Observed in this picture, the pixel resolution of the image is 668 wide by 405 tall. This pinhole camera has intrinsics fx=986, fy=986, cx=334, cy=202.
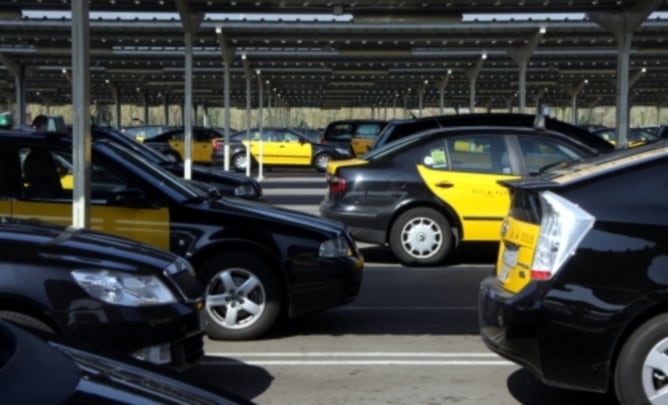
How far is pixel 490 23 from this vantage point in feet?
68.0

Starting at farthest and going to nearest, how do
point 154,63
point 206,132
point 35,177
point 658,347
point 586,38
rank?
1. point 206,132
2. point 154,63
3. point 586,38
4. point 35,177
5. point 658,347

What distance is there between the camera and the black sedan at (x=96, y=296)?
5.18m

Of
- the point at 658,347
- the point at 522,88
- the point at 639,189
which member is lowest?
the point at 658,347

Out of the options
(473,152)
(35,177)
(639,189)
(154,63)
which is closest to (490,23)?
(473,152)

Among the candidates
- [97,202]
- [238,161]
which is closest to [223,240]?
[97,202]

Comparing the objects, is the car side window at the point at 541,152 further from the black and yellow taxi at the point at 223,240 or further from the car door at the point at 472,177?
the black and yellow taxi at the point at 223,240

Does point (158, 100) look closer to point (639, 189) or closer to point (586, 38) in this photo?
point (586, 38)

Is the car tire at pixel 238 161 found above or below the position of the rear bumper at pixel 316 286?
above

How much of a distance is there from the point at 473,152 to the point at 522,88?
41.1 ft

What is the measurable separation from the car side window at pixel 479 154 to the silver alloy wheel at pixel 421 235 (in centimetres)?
73

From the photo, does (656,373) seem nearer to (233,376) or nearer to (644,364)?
(644,364)

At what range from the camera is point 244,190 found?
47.2 ft

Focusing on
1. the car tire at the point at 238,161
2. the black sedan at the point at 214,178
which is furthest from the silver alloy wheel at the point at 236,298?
the car tire at the point at 238,161

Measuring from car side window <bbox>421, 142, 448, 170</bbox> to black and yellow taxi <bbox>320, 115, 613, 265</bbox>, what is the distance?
1cm
